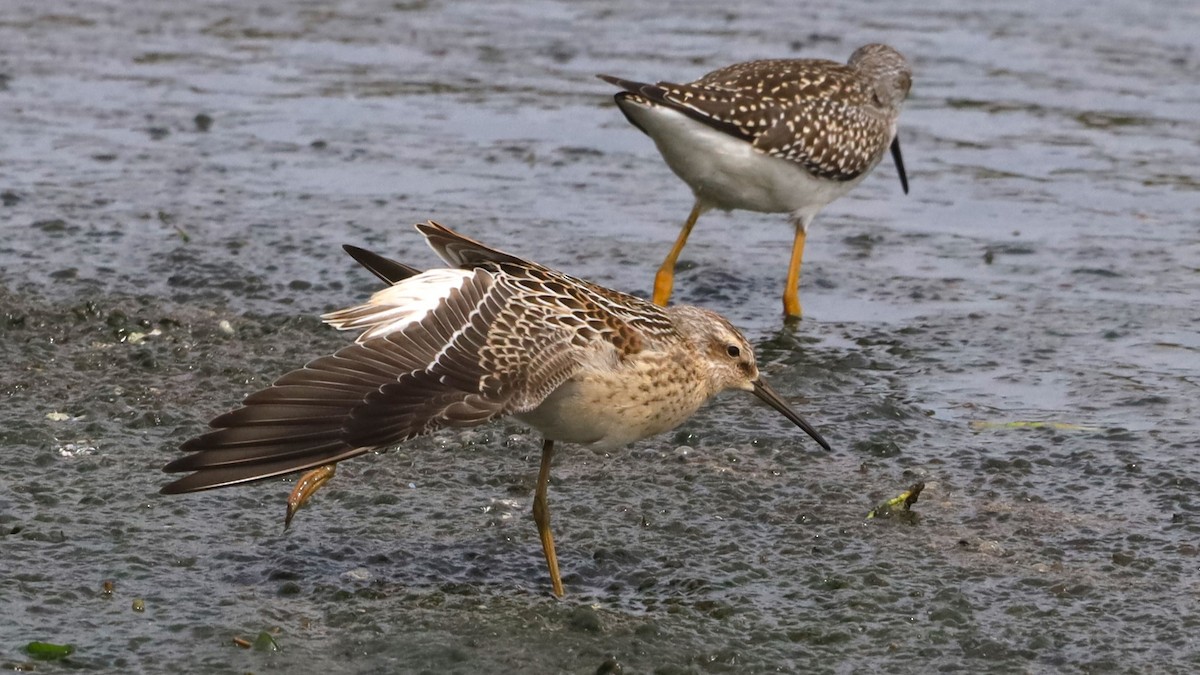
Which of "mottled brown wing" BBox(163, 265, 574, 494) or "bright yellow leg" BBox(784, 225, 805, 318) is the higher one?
"mottled brown wing" BBox(163, 265, 574, 494)

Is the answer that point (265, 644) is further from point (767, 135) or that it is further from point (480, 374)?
point (767, 135)

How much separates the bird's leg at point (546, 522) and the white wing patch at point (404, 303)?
61 cm

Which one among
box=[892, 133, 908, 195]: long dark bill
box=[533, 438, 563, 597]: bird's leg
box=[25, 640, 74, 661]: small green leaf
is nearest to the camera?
box=[25, 640, 74, 661]: small green leaf

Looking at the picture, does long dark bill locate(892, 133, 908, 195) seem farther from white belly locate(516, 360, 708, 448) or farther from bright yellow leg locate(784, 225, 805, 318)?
white belly locate(516, 360, 708, 448)

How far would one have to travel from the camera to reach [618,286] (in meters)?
9.12

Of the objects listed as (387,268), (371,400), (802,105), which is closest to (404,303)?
(387,268)

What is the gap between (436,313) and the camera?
5.52 metres

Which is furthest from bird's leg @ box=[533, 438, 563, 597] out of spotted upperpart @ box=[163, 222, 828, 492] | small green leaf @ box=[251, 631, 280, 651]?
small green leaf @ box=[251, 631, 280, 651]

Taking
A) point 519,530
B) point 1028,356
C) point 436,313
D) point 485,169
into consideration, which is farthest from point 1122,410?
point 485,169

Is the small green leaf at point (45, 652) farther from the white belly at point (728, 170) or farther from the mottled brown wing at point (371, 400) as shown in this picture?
the white belly at point (728, 170)

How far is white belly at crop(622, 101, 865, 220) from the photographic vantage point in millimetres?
8680

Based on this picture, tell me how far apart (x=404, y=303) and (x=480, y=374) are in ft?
1.68

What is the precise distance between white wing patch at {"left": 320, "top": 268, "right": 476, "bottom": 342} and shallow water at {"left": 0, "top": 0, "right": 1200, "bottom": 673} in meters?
0.80

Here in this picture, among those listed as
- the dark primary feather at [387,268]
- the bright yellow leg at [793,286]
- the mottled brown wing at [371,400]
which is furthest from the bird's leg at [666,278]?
the mottled brown wing at [371,400]
